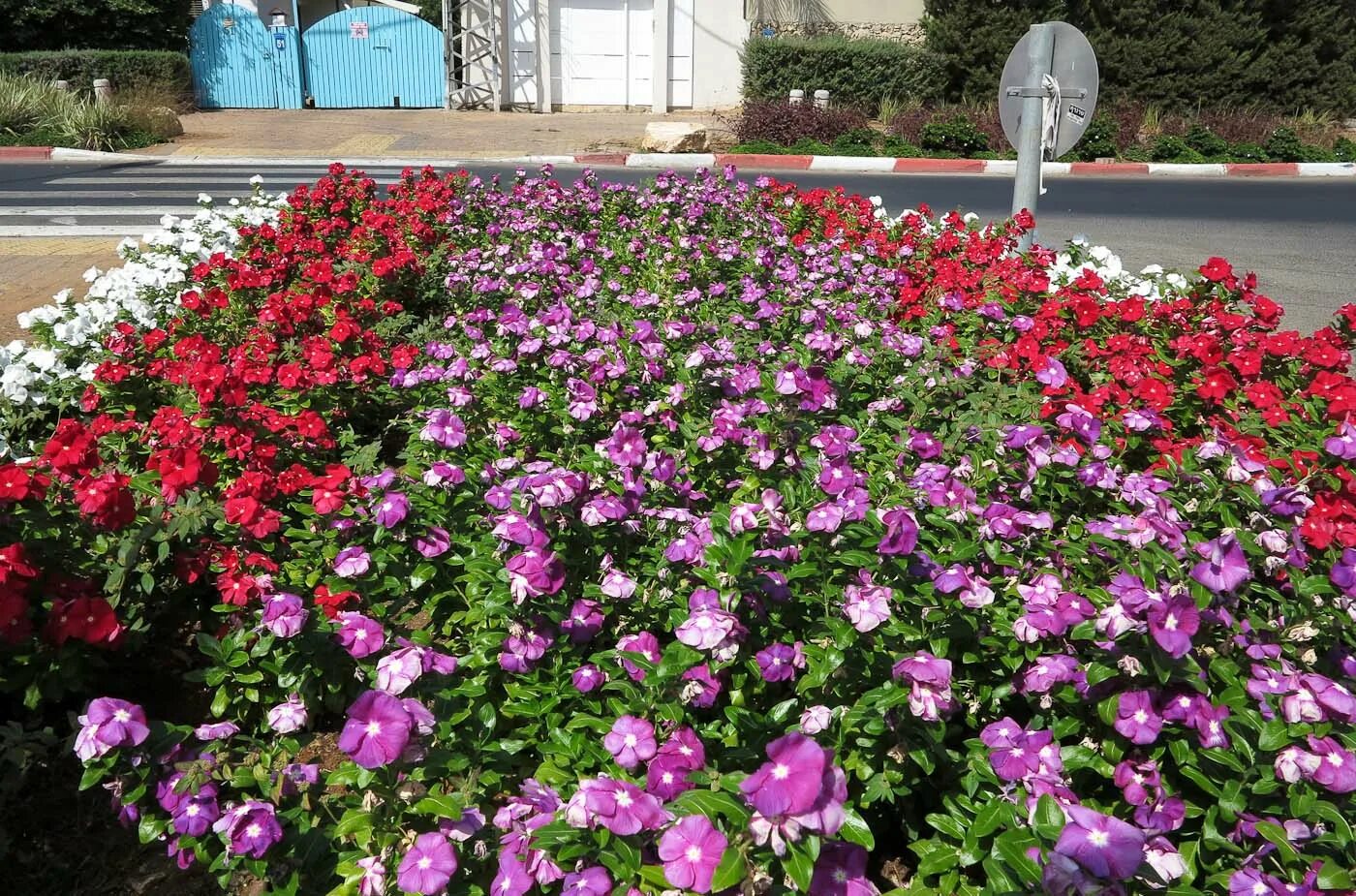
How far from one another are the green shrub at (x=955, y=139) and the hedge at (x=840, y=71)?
3021 mm

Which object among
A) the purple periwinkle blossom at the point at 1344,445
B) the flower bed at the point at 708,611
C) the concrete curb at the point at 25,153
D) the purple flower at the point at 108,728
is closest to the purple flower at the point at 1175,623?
the flower bed at the point at 708,611

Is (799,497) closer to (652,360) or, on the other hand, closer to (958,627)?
(958,627)

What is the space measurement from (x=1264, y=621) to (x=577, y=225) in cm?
512

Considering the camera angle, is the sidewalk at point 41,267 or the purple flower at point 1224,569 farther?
the sidewalk at point 41,267

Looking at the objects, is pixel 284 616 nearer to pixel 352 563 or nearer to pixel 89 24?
pixel 352 563

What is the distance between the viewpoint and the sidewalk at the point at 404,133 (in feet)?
53.7

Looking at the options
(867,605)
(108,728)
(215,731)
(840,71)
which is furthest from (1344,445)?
(840,71)

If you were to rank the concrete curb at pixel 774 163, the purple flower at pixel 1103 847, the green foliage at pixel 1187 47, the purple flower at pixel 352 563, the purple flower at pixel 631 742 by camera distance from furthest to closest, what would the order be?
the green foliage at pixel 1187 47 → the concrete curb at pixel 774 163 → the purple flower at pixel 352 563 → the purple flower at pixel 631 742 → the purple flower at pixel 1103 847

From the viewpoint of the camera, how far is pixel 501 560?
221cm

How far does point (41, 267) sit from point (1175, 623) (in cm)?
794

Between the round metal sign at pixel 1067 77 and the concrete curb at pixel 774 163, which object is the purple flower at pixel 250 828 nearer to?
the round metal sign at pixel 1067 77

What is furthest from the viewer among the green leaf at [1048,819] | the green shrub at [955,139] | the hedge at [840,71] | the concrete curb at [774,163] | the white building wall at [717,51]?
the white building wall at [717,51]

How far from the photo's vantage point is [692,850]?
1.35 m

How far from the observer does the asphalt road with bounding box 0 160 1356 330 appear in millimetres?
8180
